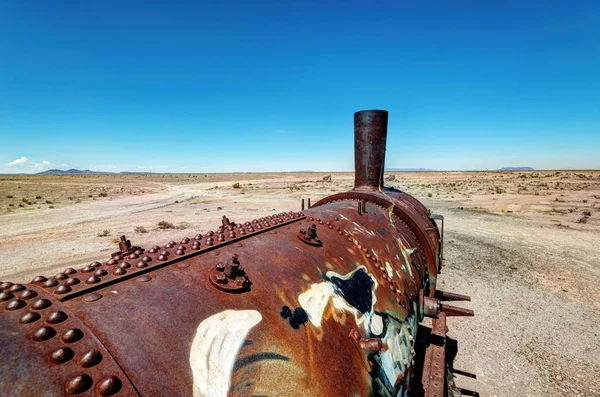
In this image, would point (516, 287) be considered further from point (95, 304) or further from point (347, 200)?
point (95, 304)

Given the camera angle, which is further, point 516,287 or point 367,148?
point 516,287

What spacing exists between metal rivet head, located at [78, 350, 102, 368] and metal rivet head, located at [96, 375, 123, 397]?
7 centimetres

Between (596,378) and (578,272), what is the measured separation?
5.27m

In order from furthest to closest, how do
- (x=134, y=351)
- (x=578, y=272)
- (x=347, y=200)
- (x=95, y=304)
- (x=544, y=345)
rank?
(x=578, y=272), (x=544, y=345), (x=347, y=200), (x=95, y=304), (x=134, y=351)

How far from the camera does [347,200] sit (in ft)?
14.4

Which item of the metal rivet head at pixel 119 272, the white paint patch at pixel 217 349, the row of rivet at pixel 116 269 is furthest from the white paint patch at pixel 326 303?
the metal rivet head at pixel 119 272

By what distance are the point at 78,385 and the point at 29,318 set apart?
0.38m

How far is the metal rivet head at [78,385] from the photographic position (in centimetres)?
92

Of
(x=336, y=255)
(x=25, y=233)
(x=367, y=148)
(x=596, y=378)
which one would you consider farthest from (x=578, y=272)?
(x=25, y=233)

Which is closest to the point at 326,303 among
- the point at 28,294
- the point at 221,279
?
the point at 221,279

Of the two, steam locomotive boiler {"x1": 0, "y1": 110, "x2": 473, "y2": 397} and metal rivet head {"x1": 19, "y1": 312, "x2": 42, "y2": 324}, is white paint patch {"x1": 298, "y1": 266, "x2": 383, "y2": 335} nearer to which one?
steam locomotive boiler {"x1": 0, "y1": 110, "x2": 473, "y2": 397}

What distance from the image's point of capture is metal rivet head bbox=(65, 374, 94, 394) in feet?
3.03

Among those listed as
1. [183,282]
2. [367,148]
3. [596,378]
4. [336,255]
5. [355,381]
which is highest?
A: [367,148]

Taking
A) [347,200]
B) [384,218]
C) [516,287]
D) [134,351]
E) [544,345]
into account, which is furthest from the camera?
[516,287]
